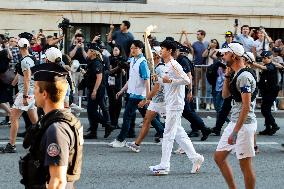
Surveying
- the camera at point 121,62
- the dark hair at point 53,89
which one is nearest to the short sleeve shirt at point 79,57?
the camera at point 121,62

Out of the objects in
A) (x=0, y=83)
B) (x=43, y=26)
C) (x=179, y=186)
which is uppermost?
(x=43, y=26)

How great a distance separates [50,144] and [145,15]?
1799 cm

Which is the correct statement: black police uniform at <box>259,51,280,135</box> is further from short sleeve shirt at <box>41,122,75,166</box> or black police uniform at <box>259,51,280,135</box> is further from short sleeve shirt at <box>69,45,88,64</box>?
short sleeve shirt at <box>41,122,75,166</box>

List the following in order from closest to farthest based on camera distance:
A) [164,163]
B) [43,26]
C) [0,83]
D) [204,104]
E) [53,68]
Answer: [53,68], [164,163], [0,83], [204,104], [43,26]

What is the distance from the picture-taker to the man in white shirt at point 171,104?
9.49 m

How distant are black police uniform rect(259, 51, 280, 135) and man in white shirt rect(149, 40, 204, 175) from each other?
431 cm

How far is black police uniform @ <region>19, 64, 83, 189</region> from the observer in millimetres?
4590

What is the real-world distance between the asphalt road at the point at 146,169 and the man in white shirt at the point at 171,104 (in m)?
0.16

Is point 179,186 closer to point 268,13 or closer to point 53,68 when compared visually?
point 53,68

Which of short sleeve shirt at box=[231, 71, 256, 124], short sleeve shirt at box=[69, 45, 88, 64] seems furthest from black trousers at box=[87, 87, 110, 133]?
short sleeve shirt at box=[231, 71, 256, 124]

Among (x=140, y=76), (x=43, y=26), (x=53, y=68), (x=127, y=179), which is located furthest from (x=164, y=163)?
(x=43, y=26)

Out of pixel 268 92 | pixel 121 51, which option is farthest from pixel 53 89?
pixel 121 51

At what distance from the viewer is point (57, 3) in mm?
21891

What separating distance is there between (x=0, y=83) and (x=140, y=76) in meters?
3.73
